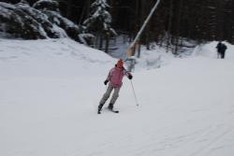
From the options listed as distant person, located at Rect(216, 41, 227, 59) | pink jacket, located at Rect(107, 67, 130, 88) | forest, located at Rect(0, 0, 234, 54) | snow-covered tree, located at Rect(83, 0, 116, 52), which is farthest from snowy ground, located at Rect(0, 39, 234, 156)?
forest, located at Rect(0, 0, 234, 54)

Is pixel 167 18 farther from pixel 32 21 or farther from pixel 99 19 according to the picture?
pixel 32 21

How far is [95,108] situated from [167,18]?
36.7 m

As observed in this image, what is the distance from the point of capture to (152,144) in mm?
7906

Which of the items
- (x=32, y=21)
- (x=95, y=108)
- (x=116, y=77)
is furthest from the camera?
(x=32, y=21)

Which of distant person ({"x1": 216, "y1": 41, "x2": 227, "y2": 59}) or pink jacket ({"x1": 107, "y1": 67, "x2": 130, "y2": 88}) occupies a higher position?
distant person ({"x1": 216, "y1": 41, "x2": 227, "y2": 59})

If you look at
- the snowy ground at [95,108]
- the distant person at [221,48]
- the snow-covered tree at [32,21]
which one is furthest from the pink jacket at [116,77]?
the distant person at [221,48]

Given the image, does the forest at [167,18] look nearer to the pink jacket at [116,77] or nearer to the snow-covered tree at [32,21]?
the snow-covered tree at [32,21]

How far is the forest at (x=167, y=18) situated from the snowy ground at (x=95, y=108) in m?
8.92

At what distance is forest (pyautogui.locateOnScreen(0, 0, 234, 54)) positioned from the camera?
3375 cm

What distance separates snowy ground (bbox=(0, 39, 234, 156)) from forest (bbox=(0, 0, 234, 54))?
8.92 metres

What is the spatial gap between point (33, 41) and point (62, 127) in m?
11.1

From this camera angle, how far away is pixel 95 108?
11773 millimetres

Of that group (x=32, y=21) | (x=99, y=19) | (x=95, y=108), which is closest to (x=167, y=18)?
(x=99, y=19)

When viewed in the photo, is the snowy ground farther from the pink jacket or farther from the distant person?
the distant person
